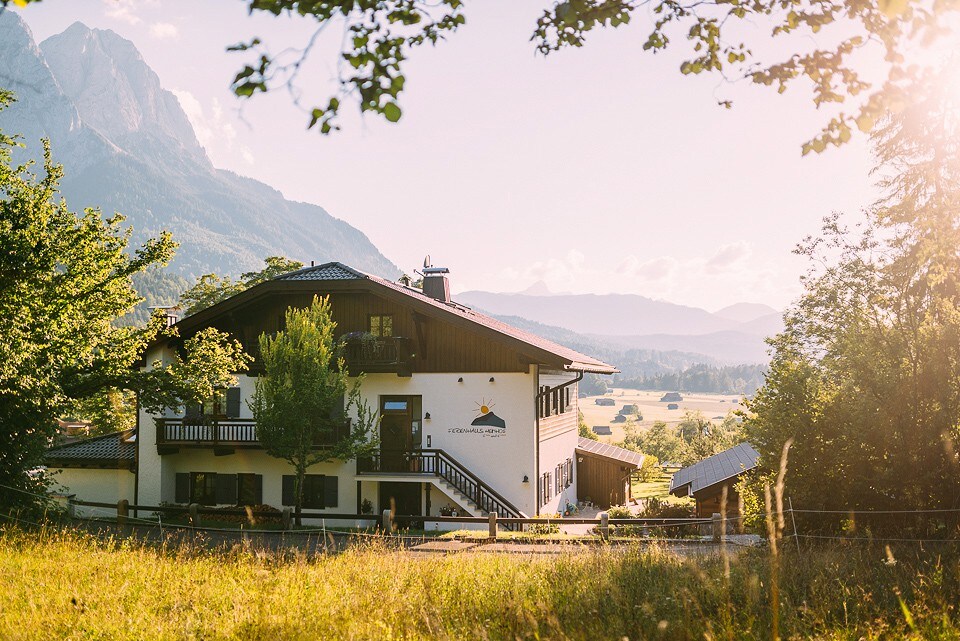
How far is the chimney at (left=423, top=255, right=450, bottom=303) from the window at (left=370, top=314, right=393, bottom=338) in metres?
6.82

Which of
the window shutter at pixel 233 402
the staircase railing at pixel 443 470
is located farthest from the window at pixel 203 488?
the staircase railing at pixel 443 470

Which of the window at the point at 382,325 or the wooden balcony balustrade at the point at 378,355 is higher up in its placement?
the window at the point at 382,325

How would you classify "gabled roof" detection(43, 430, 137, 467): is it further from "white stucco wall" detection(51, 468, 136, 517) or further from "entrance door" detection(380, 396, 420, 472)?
"entrance door" detection(380, 396, 420, 472)

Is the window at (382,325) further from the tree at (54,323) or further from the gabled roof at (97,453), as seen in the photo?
the gabled roof at (97,453)

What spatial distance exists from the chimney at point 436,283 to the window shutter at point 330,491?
34.3ft

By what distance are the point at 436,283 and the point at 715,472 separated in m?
15.0

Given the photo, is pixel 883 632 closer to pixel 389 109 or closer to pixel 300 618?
pixel 300 618

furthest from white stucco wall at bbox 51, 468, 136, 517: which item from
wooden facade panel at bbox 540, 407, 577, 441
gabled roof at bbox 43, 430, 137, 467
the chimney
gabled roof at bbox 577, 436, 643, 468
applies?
gabled roof at bbox 577, 436, 643, 468

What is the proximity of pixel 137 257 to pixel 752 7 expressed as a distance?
19682 mm

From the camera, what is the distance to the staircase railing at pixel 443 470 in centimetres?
2528

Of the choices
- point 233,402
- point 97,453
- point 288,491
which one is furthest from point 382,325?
point 97,453

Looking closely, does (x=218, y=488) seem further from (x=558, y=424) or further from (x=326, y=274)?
(x=558, y=424)

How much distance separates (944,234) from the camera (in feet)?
32.8

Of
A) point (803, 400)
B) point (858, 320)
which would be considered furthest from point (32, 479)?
point (858, 320)
